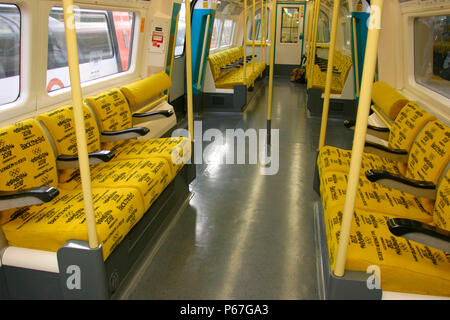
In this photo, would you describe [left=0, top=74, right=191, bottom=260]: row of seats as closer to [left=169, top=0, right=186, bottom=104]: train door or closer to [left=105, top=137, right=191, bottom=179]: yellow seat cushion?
[left=105, top=137, right=191, bottom=179]: yellow seat cushion

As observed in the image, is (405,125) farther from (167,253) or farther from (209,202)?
(167,253)

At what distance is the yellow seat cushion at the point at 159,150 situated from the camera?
3.46 metres

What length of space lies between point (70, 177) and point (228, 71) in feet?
25.2

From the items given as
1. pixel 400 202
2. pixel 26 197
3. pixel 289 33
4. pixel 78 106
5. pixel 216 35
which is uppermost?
pixel 289 33

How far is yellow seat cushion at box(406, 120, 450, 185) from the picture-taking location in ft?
8.46

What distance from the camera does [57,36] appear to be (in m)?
3.57

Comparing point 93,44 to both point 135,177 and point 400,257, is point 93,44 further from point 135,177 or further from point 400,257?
point 400,257

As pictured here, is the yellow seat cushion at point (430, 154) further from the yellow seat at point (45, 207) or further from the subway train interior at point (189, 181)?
the yellow seat at point (45, 207)

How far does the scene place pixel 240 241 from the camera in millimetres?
3158

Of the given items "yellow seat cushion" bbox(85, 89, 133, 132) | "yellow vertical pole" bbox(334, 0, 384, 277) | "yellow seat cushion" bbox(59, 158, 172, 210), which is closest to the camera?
"yellow vertical pole" bbox(334, 0, 384, 277)

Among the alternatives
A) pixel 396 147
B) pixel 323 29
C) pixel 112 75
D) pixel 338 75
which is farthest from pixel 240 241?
pixel 323 29

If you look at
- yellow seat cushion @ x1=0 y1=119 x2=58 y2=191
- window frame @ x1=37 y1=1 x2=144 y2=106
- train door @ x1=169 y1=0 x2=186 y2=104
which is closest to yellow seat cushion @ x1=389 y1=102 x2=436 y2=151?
yellow seat cushion @ x1=0 y1=119 x2=58 y2=191

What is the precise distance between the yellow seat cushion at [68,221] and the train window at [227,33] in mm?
9663

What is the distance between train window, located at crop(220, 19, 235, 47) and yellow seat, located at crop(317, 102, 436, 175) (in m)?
8.63
